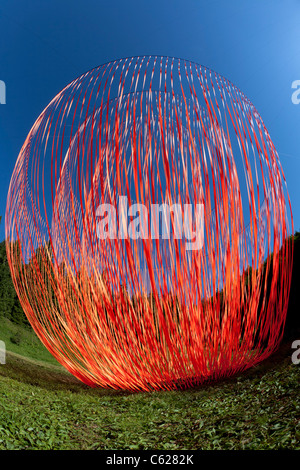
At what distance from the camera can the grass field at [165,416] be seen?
368cm

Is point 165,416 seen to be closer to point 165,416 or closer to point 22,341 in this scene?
point 165,416

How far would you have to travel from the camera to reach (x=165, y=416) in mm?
4906

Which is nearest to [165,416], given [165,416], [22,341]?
[165,416]

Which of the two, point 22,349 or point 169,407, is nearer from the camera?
point 169,407

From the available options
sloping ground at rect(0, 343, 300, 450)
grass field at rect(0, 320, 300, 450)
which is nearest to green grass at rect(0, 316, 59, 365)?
grass field at rect(0, 320, 300, 450)

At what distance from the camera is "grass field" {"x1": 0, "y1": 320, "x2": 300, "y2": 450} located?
368 cm

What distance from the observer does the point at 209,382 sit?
6.79 meters

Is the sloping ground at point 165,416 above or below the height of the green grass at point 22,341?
above

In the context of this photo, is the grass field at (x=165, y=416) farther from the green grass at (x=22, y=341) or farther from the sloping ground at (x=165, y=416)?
the green grass at (x=22, y=341)

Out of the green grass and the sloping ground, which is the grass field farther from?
the green grass

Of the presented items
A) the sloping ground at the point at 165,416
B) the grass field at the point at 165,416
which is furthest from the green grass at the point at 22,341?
the sloping ground at the point at 165,416
